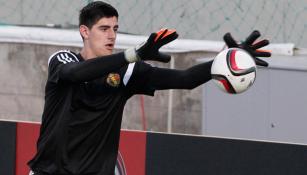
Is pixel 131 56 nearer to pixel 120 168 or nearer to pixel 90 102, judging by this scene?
pixel 90 102

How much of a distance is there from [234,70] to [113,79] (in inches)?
31.0

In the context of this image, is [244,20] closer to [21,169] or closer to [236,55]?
[21,169]

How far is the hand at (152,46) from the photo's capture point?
203 inches

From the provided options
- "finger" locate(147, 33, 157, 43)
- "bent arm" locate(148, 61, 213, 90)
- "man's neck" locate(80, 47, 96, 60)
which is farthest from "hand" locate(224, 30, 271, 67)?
"man's neck" locate(80, 47, 96, 60)

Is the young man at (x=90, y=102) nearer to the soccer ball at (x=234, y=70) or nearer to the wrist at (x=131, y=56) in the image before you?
the soccer ball at (x=234, y=70)

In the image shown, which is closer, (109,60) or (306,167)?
(109,60)

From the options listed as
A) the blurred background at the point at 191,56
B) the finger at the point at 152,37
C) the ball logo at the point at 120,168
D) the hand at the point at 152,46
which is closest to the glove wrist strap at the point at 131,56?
the hand at the point at 152,46

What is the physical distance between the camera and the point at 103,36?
5742 mm

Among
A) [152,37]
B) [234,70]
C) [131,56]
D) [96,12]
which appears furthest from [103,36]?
[234,70]

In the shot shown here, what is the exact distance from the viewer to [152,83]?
19.5 ft

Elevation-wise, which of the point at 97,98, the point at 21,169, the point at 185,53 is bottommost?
the point at 21,169

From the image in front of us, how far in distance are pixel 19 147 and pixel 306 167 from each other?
2.38m

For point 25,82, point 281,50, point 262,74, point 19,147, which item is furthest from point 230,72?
point 25,82

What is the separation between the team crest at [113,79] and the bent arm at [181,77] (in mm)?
208
